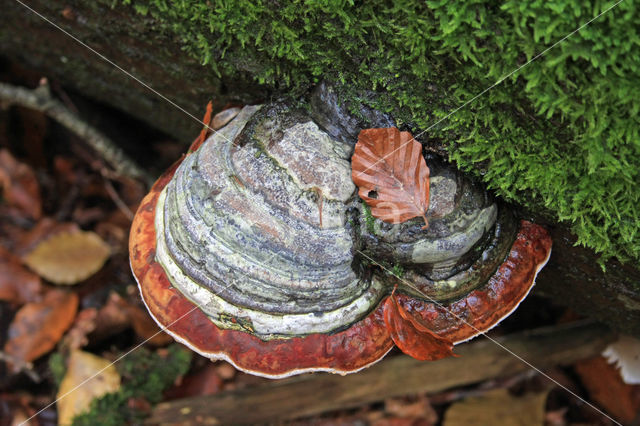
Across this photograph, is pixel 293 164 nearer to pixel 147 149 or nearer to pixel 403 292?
pixel 403 292

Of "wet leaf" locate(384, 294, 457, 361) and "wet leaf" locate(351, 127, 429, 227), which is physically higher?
"wet leaf" locate(351, 127, 429, 227)

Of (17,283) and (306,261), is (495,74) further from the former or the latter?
(17,283)

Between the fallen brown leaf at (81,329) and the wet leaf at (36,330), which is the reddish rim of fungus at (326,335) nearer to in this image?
the fallen brown leaf at (81,329)

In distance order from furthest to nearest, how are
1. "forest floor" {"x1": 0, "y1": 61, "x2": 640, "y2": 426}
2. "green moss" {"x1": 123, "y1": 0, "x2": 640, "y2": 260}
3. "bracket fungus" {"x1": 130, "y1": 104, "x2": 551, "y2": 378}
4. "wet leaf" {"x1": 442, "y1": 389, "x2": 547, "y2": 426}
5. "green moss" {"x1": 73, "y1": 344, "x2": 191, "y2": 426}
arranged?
"wet leaf" {"x1": 442, "y1": 389, "x2": 547, "y2": 426} < "forest floor" {"x1": 0, "y1": 61, "x2": 640, "y2": 426} < "green moss" {"x1": 73, "y1": 344, "x2": 191, "y2": 426} < "bracket fungus" {"x1": 130, "y1": 104, "x2": 551, "y2": 378} < "green moss" {"x1": 123, "y1": 0, "x2": 640, "y2": 260}

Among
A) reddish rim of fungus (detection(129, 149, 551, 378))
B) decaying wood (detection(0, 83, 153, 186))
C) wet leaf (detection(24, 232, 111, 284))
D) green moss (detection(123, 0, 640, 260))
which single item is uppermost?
green moss (detection(123, 0, 640, 260))

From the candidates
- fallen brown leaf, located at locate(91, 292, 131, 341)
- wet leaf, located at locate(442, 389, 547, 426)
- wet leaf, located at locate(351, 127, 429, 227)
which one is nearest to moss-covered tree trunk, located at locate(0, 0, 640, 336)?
wet leaf, located at locate(351, 127, 429, 227)

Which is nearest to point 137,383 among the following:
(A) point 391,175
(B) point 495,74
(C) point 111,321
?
(C) point 111,321

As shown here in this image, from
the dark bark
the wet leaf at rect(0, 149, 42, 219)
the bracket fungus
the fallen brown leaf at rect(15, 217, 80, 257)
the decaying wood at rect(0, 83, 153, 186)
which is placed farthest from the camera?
the wet leaf at rect(0, 149, 42, 219)

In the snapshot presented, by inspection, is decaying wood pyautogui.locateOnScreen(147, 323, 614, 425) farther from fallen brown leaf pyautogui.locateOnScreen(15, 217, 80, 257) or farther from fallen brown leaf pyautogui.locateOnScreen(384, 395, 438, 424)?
fallen brown leaf pyautogui.locateOnScreen(15, 217, 80, 257)
